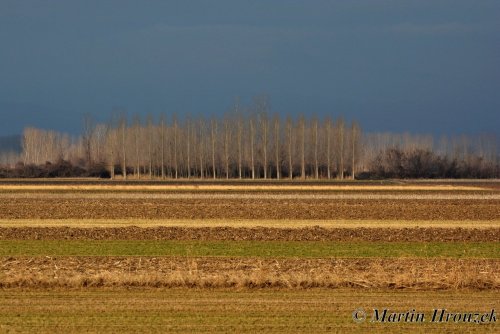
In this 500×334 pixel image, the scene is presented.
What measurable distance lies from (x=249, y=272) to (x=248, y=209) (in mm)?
23845

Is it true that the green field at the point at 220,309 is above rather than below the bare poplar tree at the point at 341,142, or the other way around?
below

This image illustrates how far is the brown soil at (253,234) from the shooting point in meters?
28.3

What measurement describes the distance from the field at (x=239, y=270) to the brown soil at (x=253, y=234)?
7 centimetres

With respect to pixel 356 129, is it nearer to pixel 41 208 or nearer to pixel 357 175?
pixel 357 175

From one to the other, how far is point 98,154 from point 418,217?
98.3m

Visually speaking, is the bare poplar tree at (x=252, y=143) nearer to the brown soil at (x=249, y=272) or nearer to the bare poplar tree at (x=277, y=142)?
the bare poplar tree at (x=277, y=142)

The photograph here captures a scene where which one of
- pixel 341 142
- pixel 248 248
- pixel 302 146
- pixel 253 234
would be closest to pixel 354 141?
pixel 341 142

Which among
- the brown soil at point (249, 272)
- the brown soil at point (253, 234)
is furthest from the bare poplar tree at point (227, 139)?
the brown soil at point (249, 272)

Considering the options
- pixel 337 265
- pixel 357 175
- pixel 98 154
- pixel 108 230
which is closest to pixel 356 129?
pixel 357 175

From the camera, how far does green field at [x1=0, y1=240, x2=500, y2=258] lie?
23.6 m

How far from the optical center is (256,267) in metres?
19.8

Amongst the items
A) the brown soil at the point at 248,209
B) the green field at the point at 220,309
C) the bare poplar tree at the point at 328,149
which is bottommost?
the green field at the point at 220,309

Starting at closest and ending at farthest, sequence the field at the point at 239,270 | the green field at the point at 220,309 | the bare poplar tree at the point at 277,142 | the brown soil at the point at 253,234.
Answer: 1. the green field at the point at 220,309
2. the field at the point at 239,270
3. the brown soil at the point at 253,234
4. the bare poplar tree at the point at 277,142

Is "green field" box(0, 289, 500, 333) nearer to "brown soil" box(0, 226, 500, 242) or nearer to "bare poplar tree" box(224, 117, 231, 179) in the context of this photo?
"brown soil" box(0, 226, 500, 242)
